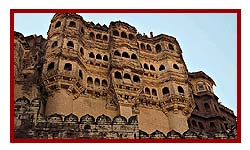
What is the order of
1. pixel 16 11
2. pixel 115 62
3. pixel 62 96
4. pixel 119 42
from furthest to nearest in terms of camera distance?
pixel 119 42
pixel 115 62
pixel 62 96
pixel 16 11

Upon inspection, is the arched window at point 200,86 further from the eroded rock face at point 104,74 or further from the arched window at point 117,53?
the arched window at point 117,53

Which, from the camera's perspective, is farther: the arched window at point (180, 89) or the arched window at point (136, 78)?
the arched window at point (180, 89)

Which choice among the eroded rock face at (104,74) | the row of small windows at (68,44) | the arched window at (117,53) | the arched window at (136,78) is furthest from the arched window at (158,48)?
the row of small windows at (68,44)

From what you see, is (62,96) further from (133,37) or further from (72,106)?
(133,37)

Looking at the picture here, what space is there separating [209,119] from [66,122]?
1717 centimetres

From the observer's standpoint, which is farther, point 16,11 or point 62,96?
point 62,96

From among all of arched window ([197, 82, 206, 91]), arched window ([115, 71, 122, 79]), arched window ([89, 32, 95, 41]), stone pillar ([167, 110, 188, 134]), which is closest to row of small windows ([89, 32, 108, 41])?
arched window ([89, 32, 95, 41])

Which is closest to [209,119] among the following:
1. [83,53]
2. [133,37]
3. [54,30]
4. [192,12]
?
[133,37]

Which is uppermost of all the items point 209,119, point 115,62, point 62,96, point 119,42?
point 119,42

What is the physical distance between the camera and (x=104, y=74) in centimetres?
2681

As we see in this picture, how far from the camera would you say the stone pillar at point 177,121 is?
80.0 feet

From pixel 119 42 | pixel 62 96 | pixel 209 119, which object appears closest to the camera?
pixel 62 96

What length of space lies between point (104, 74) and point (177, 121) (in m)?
6.27

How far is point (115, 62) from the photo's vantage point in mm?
26531
